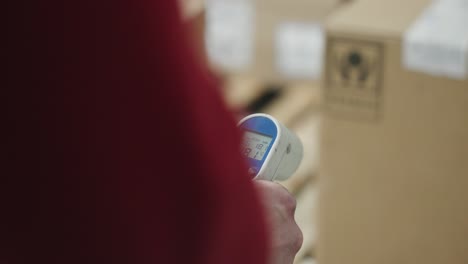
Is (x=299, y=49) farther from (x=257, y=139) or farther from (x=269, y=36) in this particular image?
(x=257, y=139)

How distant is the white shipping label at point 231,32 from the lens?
1.88 m

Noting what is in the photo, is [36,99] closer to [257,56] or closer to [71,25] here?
[71,25]

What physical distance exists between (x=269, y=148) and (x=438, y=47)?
383mm

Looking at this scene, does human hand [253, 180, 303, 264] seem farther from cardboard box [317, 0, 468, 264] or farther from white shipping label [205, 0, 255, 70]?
white shipping label [205, 0, 255, 70]

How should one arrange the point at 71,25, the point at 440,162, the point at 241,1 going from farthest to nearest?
the point at 241,1
the point at 440,162
the point at 71,25

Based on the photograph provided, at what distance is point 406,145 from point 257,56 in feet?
2.62

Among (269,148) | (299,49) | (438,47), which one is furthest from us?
(299,49)

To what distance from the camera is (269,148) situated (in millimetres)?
857

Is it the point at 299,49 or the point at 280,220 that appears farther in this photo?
the point at 299,49

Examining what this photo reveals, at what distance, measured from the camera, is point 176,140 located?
0.55 m

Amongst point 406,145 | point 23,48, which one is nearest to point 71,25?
point 23,48

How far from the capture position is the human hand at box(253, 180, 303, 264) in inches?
28.5

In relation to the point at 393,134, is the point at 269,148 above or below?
above

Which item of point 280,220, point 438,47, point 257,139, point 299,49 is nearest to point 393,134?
point 438,47
